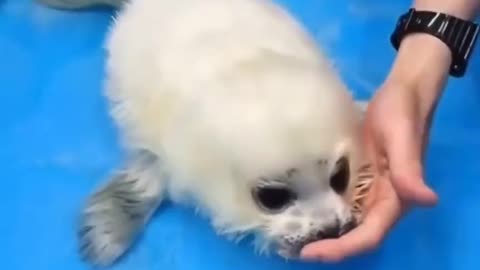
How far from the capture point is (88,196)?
1.25 meters

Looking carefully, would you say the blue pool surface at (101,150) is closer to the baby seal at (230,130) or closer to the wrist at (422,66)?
the baby seal at (230,130)

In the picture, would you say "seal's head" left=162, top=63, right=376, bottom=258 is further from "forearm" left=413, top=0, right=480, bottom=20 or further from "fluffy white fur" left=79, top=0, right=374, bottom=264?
"forearm" left=413, top=0, right=480, bottom=20

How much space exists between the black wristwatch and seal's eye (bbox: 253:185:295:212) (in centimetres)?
26

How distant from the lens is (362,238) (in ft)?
3.05

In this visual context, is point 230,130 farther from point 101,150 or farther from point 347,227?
point 101,150

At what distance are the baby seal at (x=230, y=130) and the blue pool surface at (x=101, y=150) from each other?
0.17ft

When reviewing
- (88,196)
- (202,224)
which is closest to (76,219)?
(88,196)

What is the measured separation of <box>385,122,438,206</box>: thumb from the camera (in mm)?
846

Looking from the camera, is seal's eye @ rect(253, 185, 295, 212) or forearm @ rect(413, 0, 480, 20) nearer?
seal's eye @ rect(253, 185, 295, 212)

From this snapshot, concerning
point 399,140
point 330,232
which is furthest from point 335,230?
point 399,140

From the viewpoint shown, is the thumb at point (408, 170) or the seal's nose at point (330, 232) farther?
the seal's nose at point (330, 232)

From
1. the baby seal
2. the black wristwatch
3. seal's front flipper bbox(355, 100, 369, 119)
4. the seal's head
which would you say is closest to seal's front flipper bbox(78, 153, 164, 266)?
the baby seal

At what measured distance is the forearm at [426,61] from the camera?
1051mm

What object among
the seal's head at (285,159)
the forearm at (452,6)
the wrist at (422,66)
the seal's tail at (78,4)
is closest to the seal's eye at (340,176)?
the seal's head at (285,159)
